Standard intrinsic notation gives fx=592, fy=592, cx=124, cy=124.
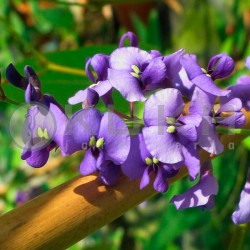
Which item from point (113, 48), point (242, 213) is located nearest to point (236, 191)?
point (113, 48)

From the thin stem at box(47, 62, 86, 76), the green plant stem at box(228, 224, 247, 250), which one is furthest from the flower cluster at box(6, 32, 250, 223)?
the thin stem at box(47, 62, 86, 76)

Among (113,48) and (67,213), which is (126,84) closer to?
(67,213)

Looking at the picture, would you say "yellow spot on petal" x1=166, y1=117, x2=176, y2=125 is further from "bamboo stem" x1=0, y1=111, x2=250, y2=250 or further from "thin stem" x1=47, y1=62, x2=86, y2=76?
"thin stem" x1=47, y1=62, x2=86, y2=76

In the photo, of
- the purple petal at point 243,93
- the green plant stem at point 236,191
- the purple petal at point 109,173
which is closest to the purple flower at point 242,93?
the purple petal at point 243,93

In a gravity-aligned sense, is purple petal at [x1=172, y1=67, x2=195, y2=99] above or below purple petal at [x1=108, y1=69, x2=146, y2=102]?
below

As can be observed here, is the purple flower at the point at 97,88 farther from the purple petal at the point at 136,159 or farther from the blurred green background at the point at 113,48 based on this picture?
the blurred green background at the point at 113,48

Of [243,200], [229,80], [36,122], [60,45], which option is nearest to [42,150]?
[36,122]
